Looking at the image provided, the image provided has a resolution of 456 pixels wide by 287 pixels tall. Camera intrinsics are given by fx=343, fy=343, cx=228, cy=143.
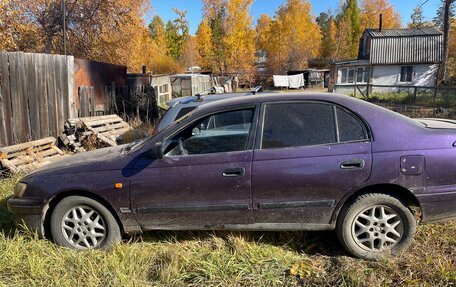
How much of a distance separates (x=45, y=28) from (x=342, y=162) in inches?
702

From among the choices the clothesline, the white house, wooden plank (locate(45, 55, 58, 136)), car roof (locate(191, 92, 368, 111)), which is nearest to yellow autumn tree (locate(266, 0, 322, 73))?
the clothesline

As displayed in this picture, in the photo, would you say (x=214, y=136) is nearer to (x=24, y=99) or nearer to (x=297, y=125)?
(x=297, y=125)

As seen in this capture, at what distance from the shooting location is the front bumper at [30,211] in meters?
3.49

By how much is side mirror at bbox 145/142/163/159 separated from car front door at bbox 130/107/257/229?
6cm

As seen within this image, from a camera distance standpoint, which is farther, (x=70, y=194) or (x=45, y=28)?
(x=45, y=28)

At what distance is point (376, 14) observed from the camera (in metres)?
53.3

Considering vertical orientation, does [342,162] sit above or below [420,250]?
above

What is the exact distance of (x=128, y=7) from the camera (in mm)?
18000

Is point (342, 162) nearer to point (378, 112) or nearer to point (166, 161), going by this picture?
point (378, 112)

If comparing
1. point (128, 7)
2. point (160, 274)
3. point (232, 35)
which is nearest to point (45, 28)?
point (128, 7)

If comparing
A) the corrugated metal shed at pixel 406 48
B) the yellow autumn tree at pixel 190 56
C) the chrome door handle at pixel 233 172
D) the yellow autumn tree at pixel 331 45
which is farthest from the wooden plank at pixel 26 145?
the yellow autumn tree at pixel 331 45

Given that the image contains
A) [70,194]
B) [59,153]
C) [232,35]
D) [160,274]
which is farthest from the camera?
[232,35]

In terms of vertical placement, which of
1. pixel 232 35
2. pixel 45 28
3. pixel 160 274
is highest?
pixel 232 35

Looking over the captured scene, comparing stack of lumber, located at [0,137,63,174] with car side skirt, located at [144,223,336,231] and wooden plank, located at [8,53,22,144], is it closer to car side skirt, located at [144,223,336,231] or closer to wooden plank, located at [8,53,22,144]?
wooden plank, located at [8,53,22,144]
